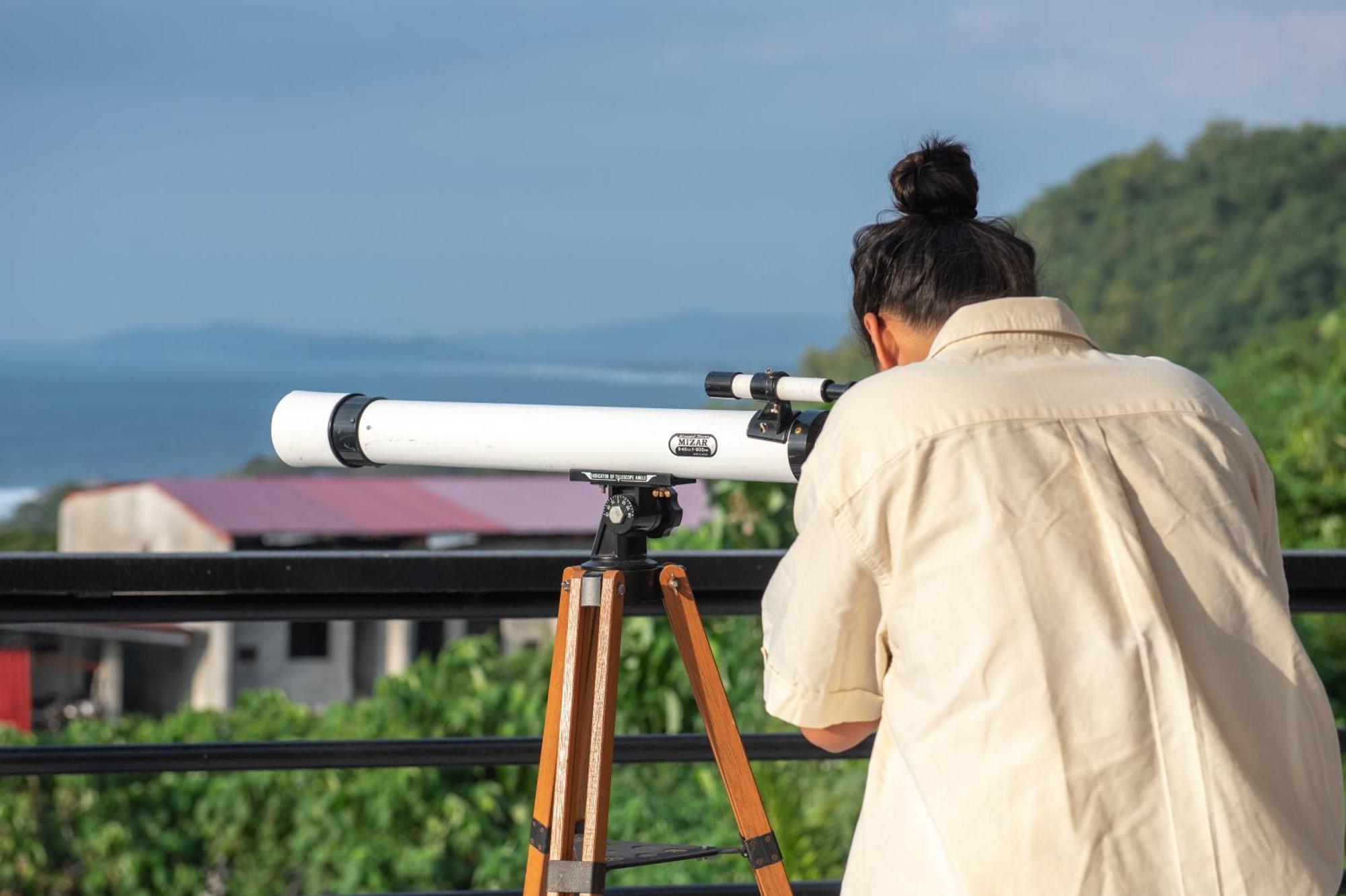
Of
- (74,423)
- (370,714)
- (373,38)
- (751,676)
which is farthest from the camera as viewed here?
(373,38)

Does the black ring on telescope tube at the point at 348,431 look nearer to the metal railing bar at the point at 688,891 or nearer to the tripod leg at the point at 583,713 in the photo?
the tripod leg at the point at 583,713

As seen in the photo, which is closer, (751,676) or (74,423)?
(751,676)

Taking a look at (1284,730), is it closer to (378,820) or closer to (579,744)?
(579,744)

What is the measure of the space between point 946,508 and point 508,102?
266 ft

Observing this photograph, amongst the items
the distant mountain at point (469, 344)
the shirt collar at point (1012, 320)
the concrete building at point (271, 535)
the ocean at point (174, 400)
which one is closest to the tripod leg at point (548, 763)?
the shirt collar at point (1012, 320)

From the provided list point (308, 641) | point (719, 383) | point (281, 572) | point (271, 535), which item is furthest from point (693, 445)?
point (308, 641)

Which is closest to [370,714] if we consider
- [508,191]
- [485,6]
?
[508,191]

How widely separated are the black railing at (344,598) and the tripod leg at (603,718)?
0.19m

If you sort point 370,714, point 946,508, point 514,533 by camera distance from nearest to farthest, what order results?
point 946,508 < point 370,714 < point 514,533

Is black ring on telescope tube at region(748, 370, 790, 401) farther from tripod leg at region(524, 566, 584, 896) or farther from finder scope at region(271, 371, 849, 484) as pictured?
Result: tripod leg at region(524, 566, 584, 896)

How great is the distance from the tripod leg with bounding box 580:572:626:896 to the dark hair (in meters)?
0.41

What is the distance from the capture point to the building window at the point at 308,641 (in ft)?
45.4

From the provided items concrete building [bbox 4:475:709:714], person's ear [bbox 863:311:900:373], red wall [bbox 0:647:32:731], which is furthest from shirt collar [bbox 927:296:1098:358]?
concrete building [bbox 4:475:709:714]

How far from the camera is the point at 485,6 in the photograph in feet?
263
